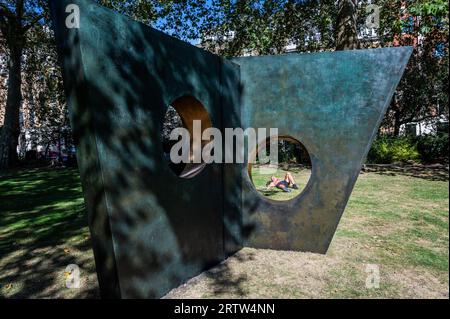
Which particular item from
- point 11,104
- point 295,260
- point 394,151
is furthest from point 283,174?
point 11,104

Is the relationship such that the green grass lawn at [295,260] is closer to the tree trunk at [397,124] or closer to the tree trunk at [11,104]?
the tree trunk at [11,104]

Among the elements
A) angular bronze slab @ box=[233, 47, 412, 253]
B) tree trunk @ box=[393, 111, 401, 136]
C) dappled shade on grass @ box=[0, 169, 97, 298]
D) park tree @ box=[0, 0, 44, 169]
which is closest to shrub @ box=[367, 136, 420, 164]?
tree trunk @ box=[393, 111, 401, 136]

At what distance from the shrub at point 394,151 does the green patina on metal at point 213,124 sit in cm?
1371

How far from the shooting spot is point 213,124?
4.29 meters

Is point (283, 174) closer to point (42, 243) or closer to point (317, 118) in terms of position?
point (317, 118)

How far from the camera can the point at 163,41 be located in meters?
3.41

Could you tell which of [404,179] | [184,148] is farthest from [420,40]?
[184,148]

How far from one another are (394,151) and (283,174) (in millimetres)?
6481

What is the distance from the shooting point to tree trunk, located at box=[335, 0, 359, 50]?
11.6 metres

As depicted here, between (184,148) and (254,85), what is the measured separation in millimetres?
1353

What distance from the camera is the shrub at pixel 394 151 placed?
53.9ft

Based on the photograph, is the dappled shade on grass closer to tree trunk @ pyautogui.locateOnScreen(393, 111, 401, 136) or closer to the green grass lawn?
the green grass lawn

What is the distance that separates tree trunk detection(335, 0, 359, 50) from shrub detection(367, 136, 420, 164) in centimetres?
694
